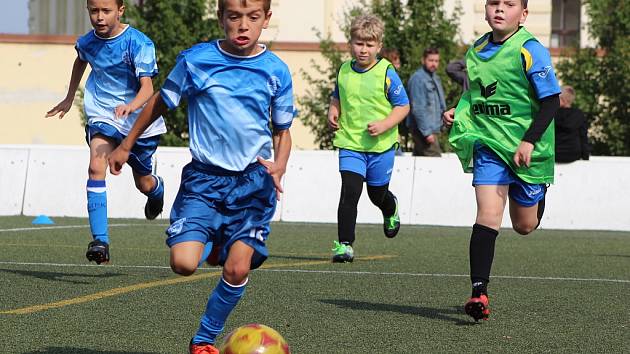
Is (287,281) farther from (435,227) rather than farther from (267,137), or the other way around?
(435,227)

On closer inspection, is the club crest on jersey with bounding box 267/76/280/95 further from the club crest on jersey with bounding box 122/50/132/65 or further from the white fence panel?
the white fence panel

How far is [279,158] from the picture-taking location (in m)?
6.25

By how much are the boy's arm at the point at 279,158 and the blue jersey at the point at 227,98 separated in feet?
0.13

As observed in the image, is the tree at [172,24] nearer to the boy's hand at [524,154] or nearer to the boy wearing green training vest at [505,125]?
the boy wearing green training vest at [505,125]

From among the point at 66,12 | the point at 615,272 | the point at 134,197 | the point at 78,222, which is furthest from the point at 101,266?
the point at 66,12

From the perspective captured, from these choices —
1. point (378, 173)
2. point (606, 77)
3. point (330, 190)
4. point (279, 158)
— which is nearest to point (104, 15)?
point (378, 173)

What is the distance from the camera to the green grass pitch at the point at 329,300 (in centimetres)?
677

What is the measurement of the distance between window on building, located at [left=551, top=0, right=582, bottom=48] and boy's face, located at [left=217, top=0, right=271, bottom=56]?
26.7 meters

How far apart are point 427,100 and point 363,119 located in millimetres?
6979

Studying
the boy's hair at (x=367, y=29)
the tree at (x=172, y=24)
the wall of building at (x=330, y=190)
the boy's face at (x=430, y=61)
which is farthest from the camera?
the tree at (x=172, y=24)

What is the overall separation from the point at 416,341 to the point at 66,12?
28172 millimetres

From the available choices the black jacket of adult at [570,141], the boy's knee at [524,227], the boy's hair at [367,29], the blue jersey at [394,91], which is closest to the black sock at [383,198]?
the blue jersey at [394,91]

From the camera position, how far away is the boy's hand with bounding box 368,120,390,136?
11.4 metres

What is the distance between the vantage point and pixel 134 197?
17812 mm
